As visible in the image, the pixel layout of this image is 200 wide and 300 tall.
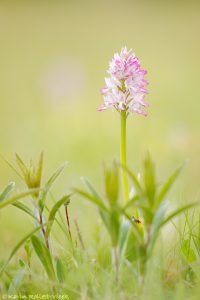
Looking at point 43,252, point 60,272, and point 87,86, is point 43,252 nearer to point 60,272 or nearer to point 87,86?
point 60,272

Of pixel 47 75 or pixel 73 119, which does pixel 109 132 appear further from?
pixel 47 75

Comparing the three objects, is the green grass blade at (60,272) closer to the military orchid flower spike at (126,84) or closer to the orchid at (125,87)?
the orchid at (125,87)

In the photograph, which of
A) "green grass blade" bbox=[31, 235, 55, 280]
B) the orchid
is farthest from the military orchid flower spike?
"green grass blade" bbox=[31, 235, 55, 280]

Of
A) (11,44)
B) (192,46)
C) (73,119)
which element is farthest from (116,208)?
(11,44)

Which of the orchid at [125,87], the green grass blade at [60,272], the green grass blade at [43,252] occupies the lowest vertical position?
the green grass blade at [60,272]

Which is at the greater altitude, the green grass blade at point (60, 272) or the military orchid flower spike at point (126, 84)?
the military orchid flower spike at point (126, 84)

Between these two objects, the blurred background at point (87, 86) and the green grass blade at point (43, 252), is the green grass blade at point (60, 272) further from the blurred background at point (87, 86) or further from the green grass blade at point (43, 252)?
the blurred background at point (87, 86)

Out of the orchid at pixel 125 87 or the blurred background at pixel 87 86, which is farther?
the blurred background at pixel 87 86

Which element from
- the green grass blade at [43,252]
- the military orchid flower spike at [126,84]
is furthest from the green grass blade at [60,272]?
the military orchid flower spike at [126,84]
